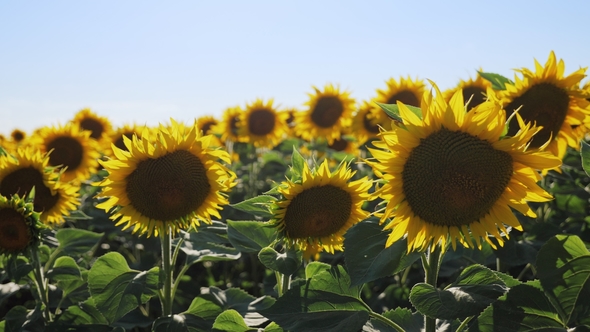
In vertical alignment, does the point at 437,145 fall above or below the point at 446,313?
above

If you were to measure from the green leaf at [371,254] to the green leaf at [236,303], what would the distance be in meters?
0.87

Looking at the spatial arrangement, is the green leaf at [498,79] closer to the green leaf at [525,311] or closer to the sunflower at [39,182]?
the green leaf at [525,311]

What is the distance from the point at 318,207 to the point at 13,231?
68.7 inches

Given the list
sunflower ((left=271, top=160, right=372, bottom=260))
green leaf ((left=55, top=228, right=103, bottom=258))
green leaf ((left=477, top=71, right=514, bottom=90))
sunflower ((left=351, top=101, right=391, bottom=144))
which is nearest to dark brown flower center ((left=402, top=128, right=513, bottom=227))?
sunflower ((left=271, top=160, right=372, bottom=260))

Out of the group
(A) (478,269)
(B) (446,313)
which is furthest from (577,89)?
(B) (446,313)

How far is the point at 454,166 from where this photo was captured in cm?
220

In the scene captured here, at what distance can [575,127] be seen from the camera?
3723mm

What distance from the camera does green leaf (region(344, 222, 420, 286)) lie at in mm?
2281

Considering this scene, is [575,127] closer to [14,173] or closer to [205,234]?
[205,234]

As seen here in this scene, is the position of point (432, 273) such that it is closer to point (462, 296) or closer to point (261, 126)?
point (462, 296)

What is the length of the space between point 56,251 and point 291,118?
673 centimetres

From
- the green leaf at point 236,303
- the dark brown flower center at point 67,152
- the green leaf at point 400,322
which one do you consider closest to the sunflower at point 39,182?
the green leaf at point 236,303

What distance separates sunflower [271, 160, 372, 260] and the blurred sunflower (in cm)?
530

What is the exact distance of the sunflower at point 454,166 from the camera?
2.18 m
